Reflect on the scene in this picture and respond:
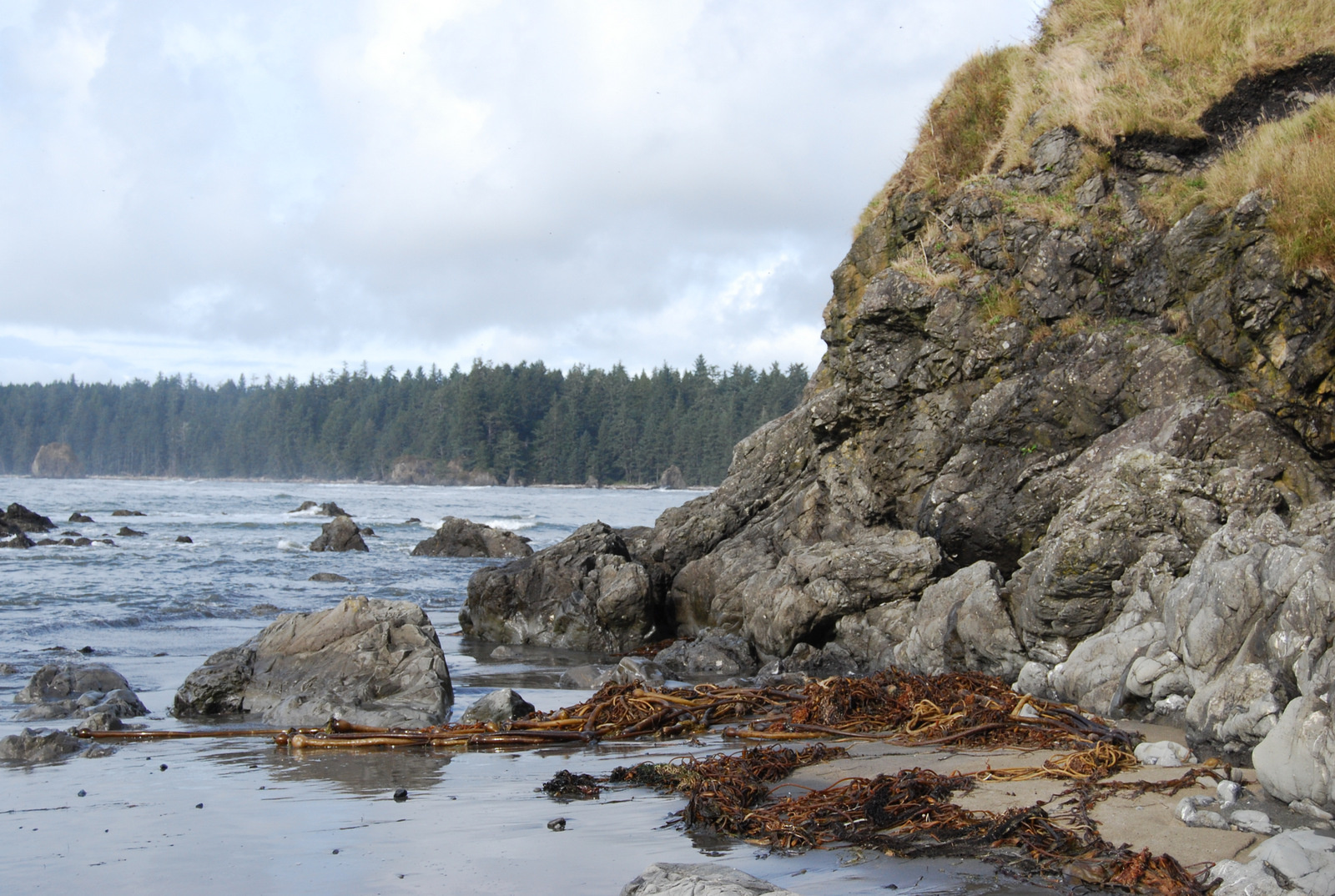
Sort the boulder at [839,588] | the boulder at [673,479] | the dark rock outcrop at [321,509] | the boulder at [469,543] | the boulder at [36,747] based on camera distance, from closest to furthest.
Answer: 1. the boulder at [36,747]
2. the boulder at [839,588]
3. the boulder at [469,543]
4. the dark rock outcrop at [321,509]
5. the boulder at [673,479]

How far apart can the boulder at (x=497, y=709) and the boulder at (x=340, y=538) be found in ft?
79.0

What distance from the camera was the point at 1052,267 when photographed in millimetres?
12492

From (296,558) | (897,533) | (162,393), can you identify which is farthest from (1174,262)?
(162,393)

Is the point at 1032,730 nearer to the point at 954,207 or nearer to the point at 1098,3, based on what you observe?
the point at 954,207

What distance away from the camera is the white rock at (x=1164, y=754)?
6.08m

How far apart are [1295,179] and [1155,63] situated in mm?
4679

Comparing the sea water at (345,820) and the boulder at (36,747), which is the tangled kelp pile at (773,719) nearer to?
the sea water at (345,820)

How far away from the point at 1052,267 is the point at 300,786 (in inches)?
415

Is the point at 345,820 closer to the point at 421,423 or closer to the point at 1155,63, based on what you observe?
the point at 1155,63

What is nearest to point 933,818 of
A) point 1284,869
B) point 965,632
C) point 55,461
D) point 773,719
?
point 1284,869

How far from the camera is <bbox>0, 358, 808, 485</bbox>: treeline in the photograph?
101 m

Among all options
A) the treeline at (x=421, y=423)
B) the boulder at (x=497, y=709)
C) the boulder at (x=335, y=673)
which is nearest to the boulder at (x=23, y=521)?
the boulder at (x=335, y=673)

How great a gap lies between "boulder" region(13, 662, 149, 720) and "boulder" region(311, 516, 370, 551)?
20911 millimetres

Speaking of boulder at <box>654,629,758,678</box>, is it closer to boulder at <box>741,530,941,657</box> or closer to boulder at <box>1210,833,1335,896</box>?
boulder at <box>741,530,941,657</box>
